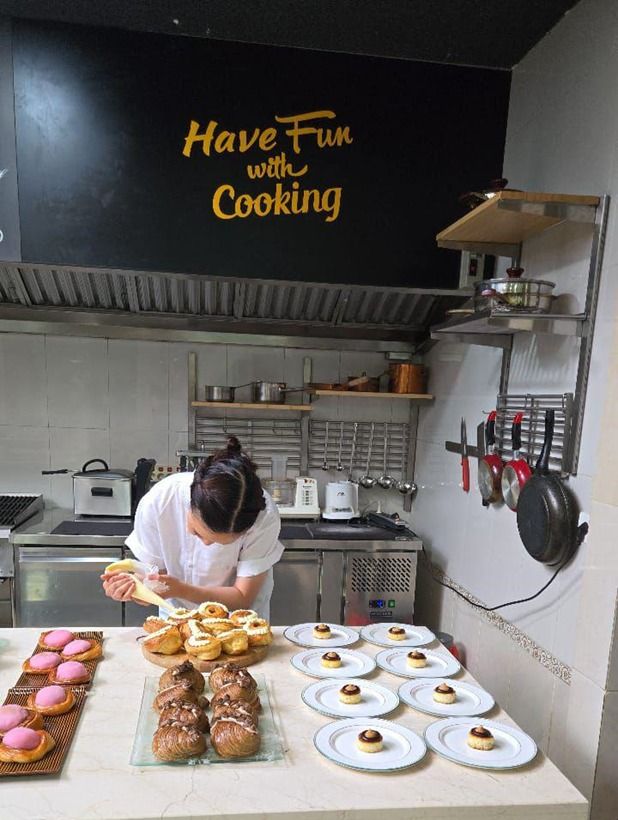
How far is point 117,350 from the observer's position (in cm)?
317

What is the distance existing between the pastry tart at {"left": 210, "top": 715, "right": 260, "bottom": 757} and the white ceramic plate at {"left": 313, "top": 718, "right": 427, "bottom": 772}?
5.1 inches

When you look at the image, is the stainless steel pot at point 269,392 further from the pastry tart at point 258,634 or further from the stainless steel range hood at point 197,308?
the pastry tart at point 258,634

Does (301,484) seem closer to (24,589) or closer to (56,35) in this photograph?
(24,589)

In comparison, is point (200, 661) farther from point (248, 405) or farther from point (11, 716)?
point (248, 405)

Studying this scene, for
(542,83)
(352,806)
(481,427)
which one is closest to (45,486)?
(481,427)

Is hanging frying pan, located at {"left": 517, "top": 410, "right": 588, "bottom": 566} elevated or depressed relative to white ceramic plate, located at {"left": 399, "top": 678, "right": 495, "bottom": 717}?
elevated

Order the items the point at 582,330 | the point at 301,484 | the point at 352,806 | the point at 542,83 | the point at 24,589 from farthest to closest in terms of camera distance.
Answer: the point at 301,484
the point at 24,589
the point at 542,83
the point at 582,330
the point at 352,806

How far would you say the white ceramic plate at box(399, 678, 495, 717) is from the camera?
1157mm

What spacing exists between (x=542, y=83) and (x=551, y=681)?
2275 millimetres

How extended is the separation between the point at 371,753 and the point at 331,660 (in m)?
0.32

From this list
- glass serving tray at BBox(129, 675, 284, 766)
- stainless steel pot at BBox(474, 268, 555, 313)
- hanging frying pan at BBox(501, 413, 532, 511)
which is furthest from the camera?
→ hanging frying pan at BBox(501, 413, 532, 511)

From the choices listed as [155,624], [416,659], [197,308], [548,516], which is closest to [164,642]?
[155,624]

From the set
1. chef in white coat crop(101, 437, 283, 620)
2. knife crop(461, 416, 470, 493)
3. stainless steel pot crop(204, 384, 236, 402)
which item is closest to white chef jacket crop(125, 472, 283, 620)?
chef in white coat crop(101, 437, 283, 620)

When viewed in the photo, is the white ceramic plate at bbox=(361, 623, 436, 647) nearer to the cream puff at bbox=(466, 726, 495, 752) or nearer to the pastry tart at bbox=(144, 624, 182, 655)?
the cream puff at bbox=(466, 726, 495, 752)
